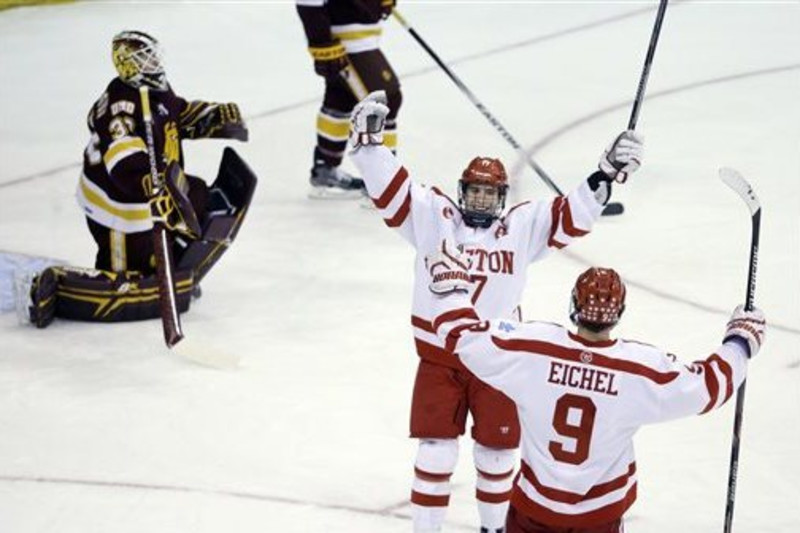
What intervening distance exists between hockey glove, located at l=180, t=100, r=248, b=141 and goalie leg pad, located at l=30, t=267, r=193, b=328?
0.46 m

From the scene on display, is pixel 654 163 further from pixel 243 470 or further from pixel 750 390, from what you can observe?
pixel 243 470

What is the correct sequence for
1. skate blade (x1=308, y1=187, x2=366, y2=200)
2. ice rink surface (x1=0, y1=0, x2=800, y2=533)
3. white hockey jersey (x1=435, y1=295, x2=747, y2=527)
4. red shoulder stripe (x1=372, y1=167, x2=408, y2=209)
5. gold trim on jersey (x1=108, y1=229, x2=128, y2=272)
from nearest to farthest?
white hockey jersey (x1=435, y1=295, x2=747, y2=527)
red shoulder stripe (x1=372, y1=167, x2=408, y2=209)
ice rink surface (x1=0, y1=0, x2=800, y2=533)
gold trim on jersey (x1=108, y1=229, x2=128, y2=272)
skate blade (x1=308, y1=187, x2=366, y2=200)

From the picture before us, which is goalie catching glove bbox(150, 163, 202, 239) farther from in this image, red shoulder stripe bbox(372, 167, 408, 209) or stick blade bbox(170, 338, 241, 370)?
red shoulder stripe bbox(372, 167, 408, 209)

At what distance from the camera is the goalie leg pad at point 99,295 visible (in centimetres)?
616

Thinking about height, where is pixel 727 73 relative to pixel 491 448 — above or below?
above

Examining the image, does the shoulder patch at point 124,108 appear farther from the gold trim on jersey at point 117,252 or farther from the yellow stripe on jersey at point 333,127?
the yellow stripe on jersey at point 333,127

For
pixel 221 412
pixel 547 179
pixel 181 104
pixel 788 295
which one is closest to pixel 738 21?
pixel 547 179

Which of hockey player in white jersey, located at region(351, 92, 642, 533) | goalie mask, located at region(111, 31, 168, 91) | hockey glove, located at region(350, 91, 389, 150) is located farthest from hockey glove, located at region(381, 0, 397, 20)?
hockey player in white jersey, located at region(351, 92, 642, 533)

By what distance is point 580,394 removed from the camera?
3672mm

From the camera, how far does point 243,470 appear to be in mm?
5066

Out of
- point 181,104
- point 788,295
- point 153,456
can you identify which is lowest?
point 153,456

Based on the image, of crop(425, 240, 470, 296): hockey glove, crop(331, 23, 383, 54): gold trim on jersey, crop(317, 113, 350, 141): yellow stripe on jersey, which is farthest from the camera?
crop(317, 113, 350, 141): yellow stripe on jersey

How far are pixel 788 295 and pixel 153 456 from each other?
2.27m

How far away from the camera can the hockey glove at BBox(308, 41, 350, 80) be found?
725cm
